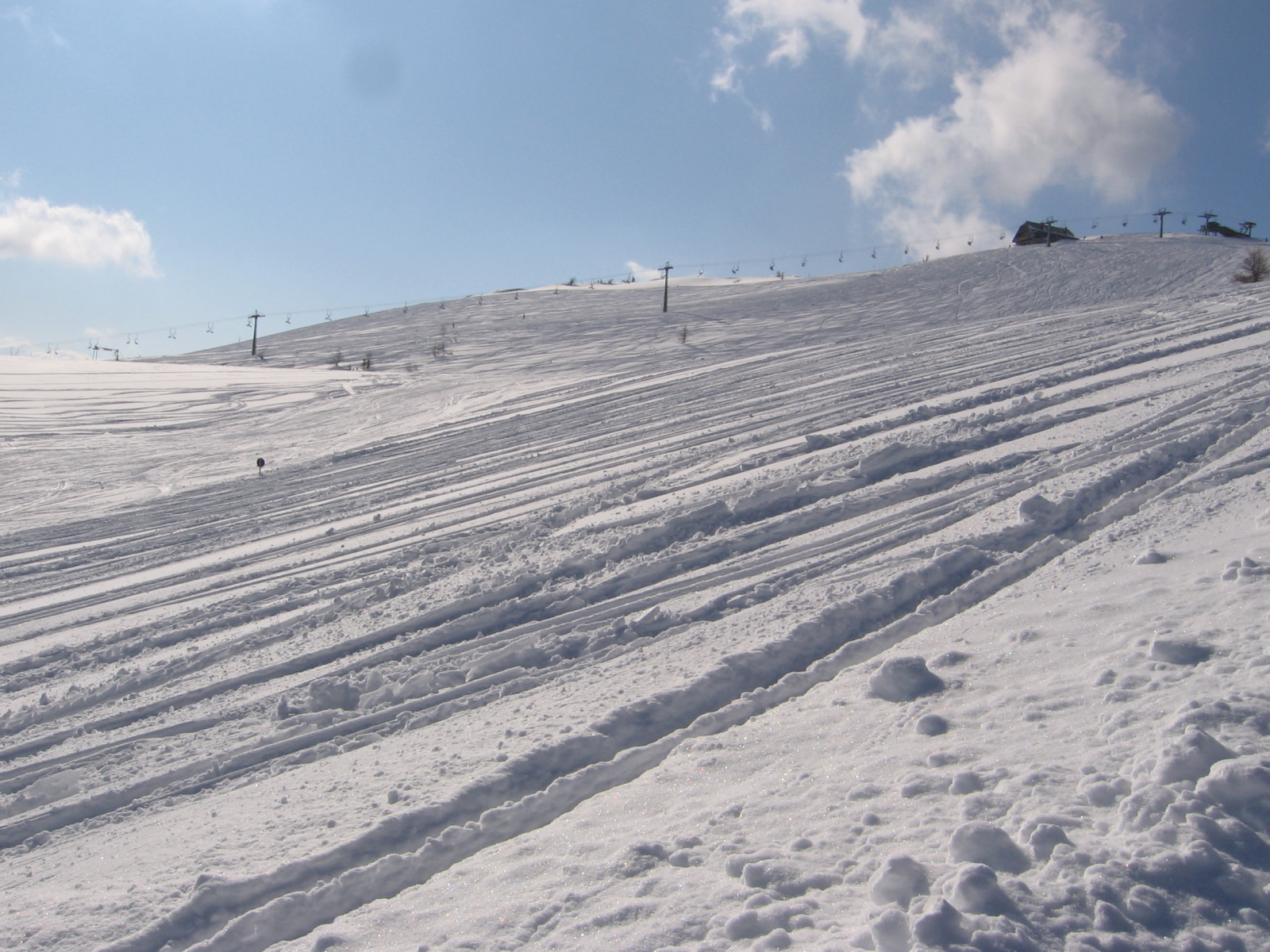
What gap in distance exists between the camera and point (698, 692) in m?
3.50

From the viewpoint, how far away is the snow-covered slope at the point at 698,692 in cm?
225

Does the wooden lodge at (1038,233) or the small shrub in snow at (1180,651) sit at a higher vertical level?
the wooden lodge at (1038,233)

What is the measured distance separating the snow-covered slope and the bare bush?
15.7m

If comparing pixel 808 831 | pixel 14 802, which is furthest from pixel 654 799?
pixel 14 802

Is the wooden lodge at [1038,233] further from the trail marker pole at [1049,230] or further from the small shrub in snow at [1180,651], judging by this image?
the small shrub in snow at [1180,651]

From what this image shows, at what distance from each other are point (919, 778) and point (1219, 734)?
3.11 ft

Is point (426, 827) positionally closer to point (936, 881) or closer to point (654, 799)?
point (654, 799)

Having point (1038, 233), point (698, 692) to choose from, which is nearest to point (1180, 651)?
point (698, 692)

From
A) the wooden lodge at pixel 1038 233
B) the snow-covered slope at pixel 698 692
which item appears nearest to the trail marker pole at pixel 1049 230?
the wooden lodge at pixel 1038 233

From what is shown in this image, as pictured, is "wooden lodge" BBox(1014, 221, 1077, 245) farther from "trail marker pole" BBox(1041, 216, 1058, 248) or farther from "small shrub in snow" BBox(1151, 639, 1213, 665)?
"small shrub in snow" BBox(1151, 639, 1213, 665)

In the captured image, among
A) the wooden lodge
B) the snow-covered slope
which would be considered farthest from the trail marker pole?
the snow-covered slope

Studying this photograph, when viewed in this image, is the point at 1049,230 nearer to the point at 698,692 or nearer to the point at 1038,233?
the point at 1038,233

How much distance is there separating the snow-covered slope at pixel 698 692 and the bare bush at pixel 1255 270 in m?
15.7

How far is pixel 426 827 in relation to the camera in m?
2.87
